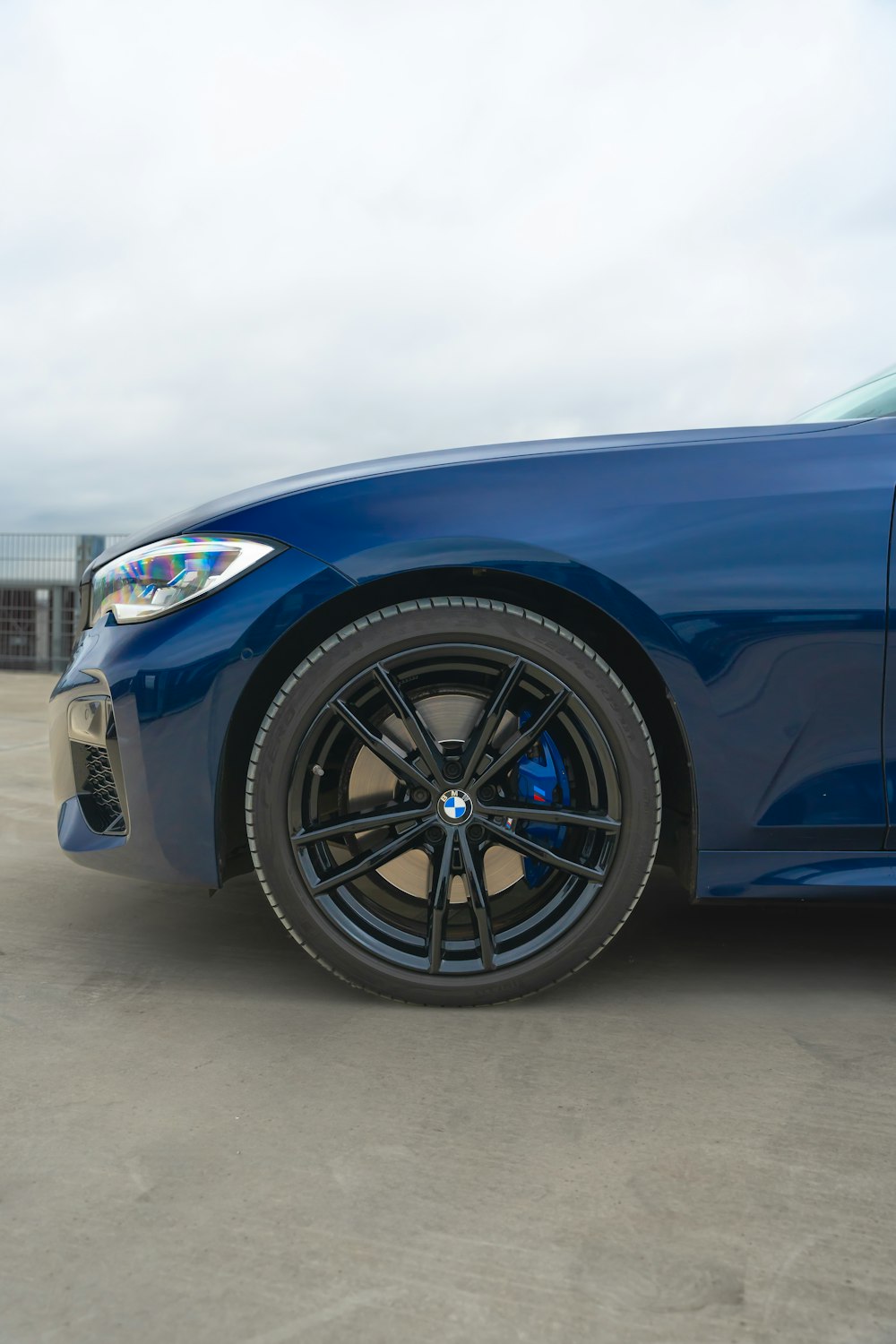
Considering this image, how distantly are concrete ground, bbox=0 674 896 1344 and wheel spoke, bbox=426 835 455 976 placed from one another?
0.39 ft

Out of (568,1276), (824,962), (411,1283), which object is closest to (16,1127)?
(411,1283)

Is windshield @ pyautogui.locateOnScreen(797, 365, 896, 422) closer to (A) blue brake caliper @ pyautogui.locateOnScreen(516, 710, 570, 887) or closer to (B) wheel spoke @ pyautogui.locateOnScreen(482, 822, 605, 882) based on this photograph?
(A) blue brake caliper @ pyautogui.locateOnScreen(516, 710, 570, 887)

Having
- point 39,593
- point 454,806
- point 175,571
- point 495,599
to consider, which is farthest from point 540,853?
point 39,593

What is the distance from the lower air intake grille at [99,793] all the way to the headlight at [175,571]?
0.95 ft

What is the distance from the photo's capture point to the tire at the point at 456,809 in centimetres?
179

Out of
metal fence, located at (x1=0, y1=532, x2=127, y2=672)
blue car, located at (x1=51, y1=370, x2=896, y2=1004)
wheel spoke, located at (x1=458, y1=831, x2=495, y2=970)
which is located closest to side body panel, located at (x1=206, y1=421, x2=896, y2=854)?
blue car, located at (x1=51, y1=370, x2=896, y2=1004)

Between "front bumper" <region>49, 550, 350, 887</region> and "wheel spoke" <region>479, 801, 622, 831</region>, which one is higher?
"front bumper" <region>49, 550, 350, 887</region>

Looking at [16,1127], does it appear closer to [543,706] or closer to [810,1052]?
[543,706]

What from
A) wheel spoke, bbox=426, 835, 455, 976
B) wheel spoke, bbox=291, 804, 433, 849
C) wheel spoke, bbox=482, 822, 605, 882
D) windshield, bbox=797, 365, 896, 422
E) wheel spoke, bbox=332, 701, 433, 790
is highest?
windshield, bbox=797, 365, 896, 422

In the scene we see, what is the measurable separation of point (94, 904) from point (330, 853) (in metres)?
0.94

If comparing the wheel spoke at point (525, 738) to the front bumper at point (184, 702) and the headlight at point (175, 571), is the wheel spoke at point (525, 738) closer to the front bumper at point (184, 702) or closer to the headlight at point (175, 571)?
the front bumper at point (184, 702)

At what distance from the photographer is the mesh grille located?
1.96 metres

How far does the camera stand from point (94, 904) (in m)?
2.50

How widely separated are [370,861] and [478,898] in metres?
0.20
